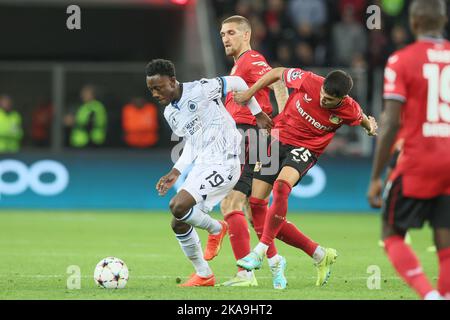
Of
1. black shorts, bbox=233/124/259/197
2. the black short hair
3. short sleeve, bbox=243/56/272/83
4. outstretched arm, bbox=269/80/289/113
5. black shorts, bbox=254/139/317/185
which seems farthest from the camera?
short sleeve, bbox=243/56/272/83

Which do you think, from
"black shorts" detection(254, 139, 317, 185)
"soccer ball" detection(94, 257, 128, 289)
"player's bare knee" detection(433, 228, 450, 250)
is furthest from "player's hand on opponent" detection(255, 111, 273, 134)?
"player's bare knee" detection(433, 228, 450, 250)

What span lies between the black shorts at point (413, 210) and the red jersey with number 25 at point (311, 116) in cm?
260

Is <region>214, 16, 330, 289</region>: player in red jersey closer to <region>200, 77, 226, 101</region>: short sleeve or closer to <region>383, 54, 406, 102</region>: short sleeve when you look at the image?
<region>200, 77, 226, 101</region>: short sleeve

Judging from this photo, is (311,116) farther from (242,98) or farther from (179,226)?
(179,226)

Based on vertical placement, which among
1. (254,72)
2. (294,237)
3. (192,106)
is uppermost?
(254,72)

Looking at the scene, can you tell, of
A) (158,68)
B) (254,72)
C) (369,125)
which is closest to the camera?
(158,68)

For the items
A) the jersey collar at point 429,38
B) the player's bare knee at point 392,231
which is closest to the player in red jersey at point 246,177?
the player's bare knee at point 392,231

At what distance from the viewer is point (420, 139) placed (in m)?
6.43

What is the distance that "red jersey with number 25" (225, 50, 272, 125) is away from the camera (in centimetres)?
953

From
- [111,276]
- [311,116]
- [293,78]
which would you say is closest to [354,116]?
[311,116]

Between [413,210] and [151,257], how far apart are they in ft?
18.0

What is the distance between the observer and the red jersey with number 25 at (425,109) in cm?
637

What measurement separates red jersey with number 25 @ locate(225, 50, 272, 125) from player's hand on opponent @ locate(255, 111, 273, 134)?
67 centimetres

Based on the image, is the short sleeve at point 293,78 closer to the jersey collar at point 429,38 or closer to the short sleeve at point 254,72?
the short sleeve at point 254,72
